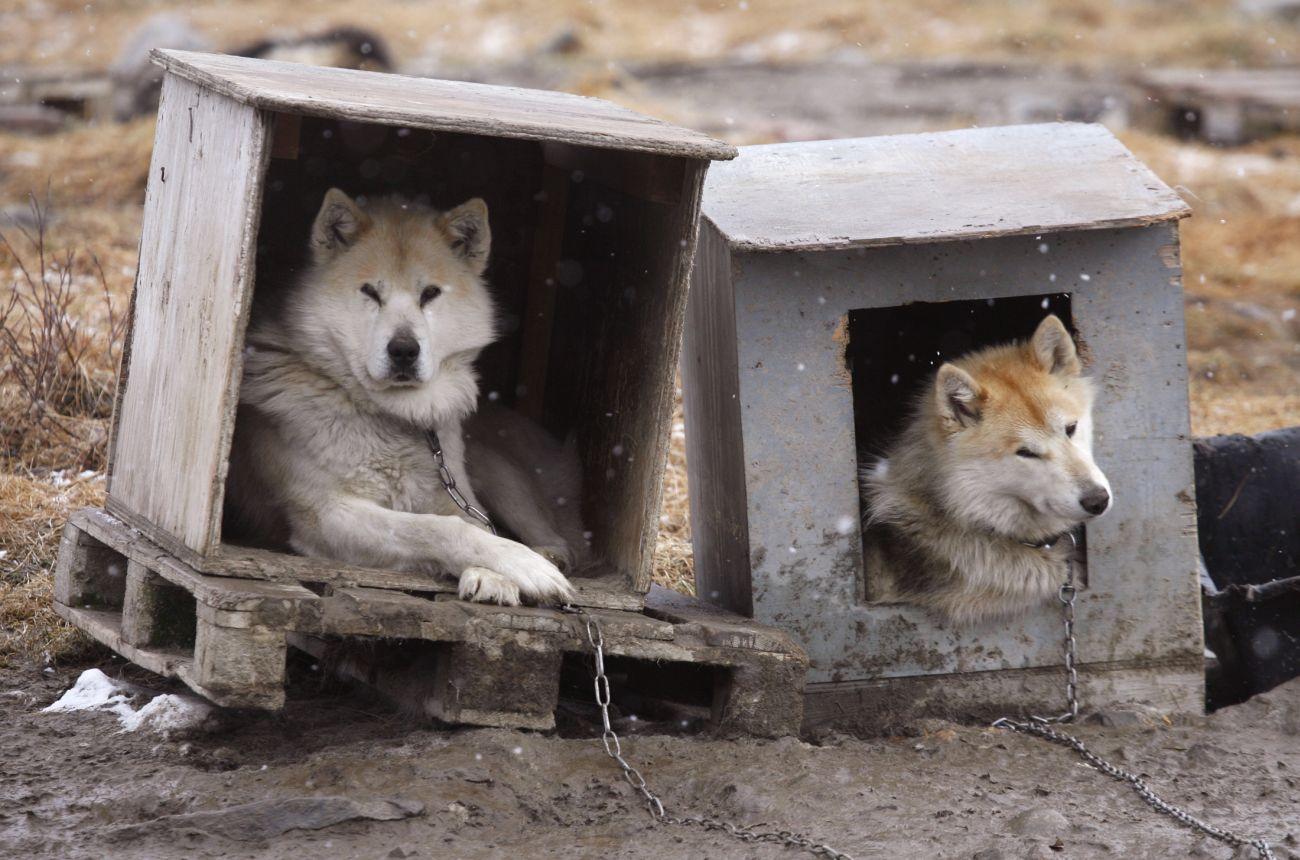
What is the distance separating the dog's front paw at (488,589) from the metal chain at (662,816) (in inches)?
6.6

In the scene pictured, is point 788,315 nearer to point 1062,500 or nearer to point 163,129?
point 1062,500

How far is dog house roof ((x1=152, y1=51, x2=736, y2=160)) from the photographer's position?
128 inches

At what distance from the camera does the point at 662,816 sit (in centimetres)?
326

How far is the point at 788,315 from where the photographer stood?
4137mm

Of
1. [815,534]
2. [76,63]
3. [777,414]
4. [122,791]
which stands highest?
[76,63]

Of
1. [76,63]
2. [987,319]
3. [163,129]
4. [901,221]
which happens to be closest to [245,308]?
[163,129]

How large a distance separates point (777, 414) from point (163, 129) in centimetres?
210

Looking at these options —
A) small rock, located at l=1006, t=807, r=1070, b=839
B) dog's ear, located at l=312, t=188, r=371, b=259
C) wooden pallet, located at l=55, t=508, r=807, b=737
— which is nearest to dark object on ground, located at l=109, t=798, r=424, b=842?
wooden pallet, located at l=55, t=508, r=807, b=737

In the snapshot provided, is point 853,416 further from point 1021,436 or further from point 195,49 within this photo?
point 195,49

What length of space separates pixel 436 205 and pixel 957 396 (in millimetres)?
2191

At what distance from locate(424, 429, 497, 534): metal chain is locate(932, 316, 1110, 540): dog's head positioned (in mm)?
1497


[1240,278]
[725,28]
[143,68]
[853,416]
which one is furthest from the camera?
[725,28]

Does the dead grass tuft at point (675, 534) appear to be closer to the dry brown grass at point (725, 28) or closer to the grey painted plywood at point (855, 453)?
the grey painted plywood at point (855, 453)

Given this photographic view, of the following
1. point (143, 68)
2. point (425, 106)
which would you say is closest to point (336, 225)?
point (425, 106)
